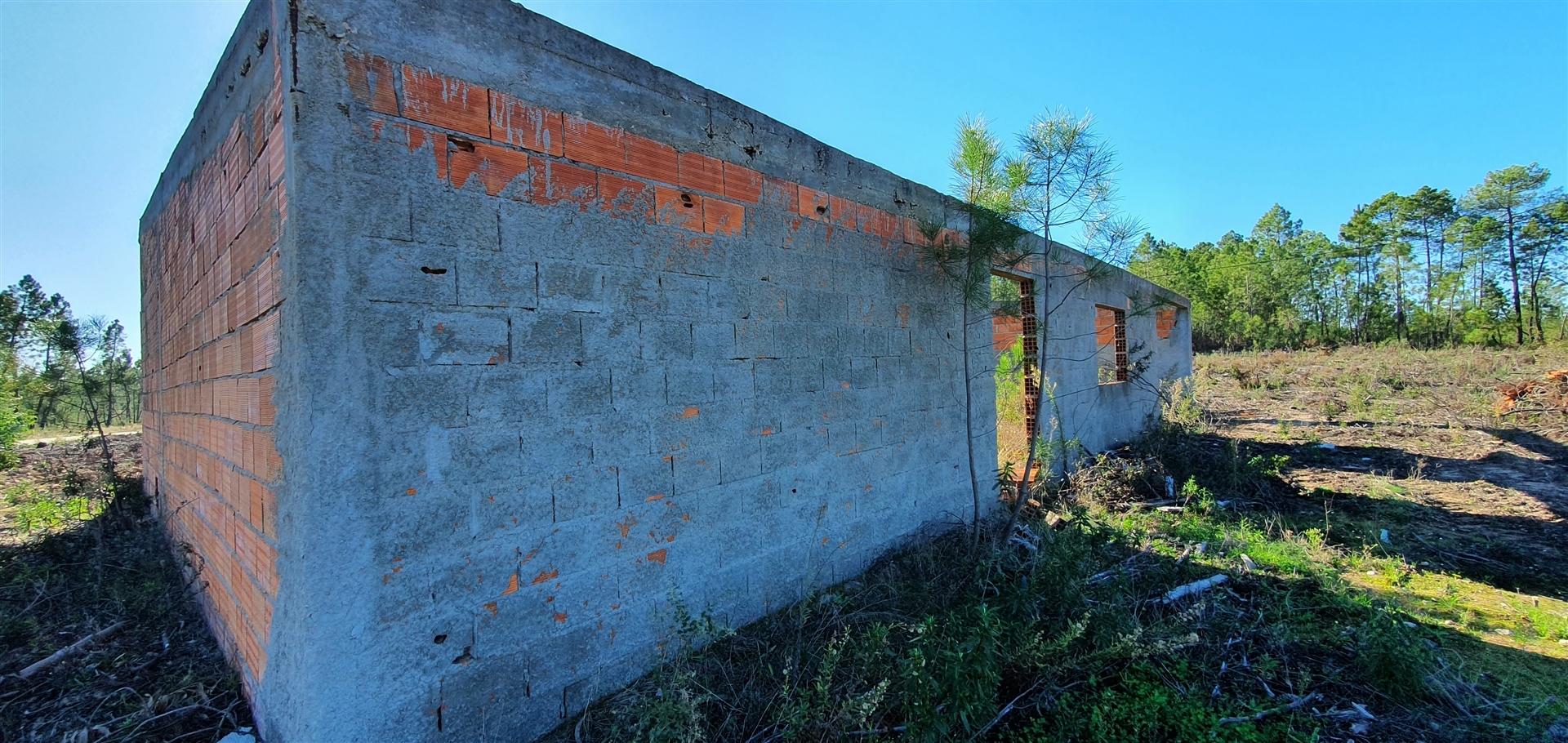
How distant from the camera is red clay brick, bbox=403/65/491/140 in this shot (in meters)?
1.96

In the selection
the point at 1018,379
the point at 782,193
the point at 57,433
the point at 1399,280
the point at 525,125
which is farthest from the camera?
the point at 1399,280

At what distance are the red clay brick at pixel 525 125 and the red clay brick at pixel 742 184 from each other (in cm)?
81

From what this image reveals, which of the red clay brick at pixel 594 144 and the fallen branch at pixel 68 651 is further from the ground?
the red clay brick at pixel 594 144

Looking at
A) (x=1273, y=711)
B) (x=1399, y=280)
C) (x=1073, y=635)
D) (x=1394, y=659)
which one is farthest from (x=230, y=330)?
(x=1399, y=280)

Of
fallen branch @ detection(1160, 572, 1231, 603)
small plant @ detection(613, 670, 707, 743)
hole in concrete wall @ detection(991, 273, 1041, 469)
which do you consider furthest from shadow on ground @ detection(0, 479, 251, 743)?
hole in concrete wall @ detection(991, 273, 1041, 469)

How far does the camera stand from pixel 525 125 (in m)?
2.20

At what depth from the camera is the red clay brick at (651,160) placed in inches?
98.7

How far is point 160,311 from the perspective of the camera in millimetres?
4051

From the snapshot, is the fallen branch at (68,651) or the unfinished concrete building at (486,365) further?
the fallen branch at (68,651)

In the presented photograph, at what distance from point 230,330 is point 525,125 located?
1437 mm

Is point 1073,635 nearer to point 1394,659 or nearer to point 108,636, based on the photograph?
point 1394,659

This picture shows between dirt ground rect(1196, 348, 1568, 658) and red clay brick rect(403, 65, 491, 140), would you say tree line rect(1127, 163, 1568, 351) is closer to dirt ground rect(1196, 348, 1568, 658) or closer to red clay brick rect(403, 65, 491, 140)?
dirt ground rect(1196, 348, 1568, 658)

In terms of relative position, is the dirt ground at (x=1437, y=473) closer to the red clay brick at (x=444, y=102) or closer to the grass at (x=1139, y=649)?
the grass at (x=1139, y=649)

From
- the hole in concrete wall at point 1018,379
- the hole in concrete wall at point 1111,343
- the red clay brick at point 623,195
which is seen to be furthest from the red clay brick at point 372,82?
the hole in concrete wall at point 1111,343
